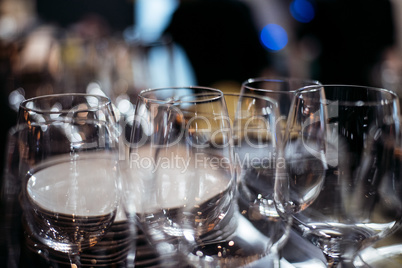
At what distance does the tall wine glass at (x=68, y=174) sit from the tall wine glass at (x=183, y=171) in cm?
3

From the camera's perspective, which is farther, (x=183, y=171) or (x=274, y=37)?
(x=274, y=37)

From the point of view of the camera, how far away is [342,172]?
1.26 feet

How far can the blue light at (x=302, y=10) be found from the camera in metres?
3.87

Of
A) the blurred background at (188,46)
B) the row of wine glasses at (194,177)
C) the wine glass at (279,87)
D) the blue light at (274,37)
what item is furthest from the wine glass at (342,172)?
the blue light at (274,37)

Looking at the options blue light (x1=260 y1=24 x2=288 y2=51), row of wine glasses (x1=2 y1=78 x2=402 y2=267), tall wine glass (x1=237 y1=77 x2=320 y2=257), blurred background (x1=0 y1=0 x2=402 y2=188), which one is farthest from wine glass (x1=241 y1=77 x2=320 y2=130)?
blue light (x1=260 y1=24 x2=288 y2=51)

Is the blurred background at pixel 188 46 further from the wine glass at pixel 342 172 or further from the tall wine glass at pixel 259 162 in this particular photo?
the wine glass at pixel 342 172

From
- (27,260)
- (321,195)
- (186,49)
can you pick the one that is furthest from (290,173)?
(186,49)

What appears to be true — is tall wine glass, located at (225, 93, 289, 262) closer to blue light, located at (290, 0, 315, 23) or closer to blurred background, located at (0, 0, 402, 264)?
blurred background, located at (0, 0, 402, 264)

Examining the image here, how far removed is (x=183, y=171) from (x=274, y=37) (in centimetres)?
387

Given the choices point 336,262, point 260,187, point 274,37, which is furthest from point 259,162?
point 274,37

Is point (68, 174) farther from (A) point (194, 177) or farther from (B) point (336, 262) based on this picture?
(B) point (336, 262)

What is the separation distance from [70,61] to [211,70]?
1.51 m

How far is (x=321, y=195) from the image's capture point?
391 mm

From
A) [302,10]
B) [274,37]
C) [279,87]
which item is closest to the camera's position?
[279,87]
